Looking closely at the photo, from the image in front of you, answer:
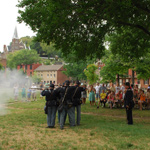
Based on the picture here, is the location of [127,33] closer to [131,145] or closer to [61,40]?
[61,40]

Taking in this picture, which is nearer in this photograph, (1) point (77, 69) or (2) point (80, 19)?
(2) point (80, 19)

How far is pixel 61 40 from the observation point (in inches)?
662

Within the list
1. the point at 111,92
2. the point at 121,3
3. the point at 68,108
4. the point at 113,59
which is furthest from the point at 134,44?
the point at 113,59

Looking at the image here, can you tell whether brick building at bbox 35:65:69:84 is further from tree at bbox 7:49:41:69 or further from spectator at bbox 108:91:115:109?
spectator at bbox 108:91:115:109

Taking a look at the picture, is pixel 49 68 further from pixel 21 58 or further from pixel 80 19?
pixel 80 19

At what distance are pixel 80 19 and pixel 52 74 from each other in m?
84.4

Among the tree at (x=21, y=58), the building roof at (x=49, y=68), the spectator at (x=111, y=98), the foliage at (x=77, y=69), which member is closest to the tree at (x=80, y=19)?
the spectator at (x=111, y=98)

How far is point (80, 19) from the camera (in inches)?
623

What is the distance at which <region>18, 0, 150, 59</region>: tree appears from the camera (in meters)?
13.9

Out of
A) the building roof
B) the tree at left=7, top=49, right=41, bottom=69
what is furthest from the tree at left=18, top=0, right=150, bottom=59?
the tree at left=7, top=49, right=41, bottom=69

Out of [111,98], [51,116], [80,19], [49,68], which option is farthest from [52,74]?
[51,116]

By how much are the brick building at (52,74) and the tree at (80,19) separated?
79342mm

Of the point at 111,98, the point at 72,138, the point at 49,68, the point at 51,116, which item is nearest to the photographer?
the point at 72,138

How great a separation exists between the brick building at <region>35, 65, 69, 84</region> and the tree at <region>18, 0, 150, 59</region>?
79342 millimetres
